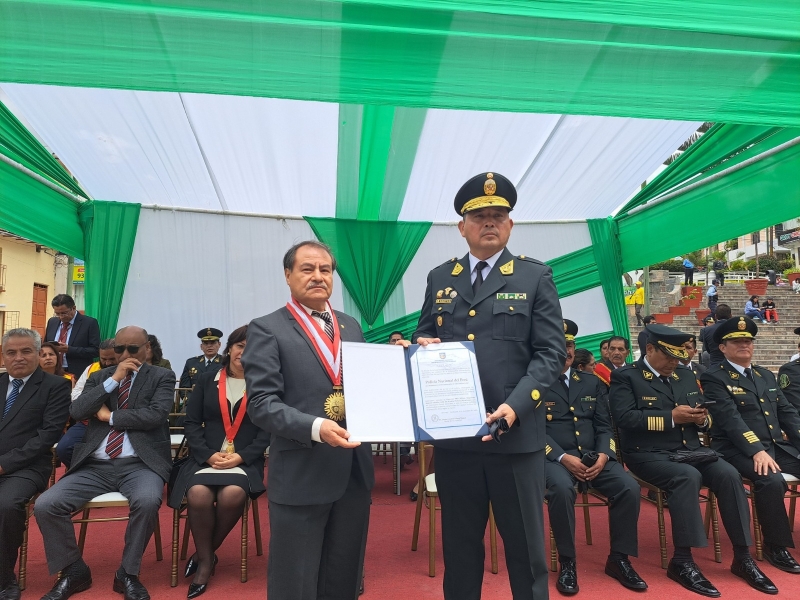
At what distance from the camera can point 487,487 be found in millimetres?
2193

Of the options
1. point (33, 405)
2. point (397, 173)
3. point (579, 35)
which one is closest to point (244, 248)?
point (397, 173)

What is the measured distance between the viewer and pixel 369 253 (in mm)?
7441

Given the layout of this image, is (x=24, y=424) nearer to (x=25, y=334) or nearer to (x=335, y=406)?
(x=25, y=334)

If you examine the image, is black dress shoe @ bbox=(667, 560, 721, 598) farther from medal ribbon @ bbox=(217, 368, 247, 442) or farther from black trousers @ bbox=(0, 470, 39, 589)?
black trousers @ bbox=(0, 470, 39, 589)

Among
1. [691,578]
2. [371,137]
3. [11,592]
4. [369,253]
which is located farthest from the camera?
[369,253]

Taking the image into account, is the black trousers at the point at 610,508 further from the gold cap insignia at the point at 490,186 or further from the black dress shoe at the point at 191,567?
the black dress shoe at the point at 191,567

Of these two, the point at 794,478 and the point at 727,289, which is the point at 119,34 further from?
the point at 727,289

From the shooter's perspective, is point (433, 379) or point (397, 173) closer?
point (433, 379)

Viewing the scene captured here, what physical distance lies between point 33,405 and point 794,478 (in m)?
5.13

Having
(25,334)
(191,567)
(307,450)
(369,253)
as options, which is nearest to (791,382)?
(307,450)

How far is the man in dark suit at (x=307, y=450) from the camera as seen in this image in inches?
74.6

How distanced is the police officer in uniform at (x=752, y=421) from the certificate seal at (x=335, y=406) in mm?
3227

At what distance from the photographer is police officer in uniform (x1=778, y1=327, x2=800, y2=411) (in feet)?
14.3

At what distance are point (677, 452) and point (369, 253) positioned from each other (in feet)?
15.2
